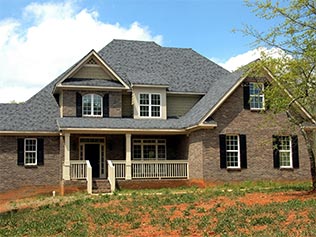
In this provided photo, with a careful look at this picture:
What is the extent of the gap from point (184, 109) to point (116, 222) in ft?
52.1

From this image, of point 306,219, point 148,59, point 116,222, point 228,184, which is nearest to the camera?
point 306,219

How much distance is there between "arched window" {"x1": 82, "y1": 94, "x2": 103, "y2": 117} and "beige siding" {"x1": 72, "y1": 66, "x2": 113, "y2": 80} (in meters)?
1.14

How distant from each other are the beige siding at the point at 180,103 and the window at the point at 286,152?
5810 millimetres

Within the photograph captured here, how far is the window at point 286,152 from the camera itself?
25.9m

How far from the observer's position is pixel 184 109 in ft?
95.6

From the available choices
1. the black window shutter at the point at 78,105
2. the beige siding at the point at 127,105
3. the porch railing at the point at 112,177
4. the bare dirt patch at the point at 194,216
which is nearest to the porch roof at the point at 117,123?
the black window shutter at the point at 78,105

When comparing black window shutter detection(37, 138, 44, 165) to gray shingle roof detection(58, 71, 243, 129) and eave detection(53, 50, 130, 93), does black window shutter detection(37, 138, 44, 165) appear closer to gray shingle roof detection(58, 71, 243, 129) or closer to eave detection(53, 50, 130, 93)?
gray shingle roof detection(58, 71, 243, 129)

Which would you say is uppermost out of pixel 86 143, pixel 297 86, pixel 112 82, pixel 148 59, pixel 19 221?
pixel 148 59

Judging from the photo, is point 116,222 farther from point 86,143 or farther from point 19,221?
point 86,143

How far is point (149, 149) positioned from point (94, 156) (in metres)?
3.36

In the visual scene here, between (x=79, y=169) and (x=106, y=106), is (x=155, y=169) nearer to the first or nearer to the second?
(x=79, y=169)

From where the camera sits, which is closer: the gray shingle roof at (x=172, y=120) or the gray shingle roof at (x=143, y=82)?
the gray shingle roof at (x=172, y=120)

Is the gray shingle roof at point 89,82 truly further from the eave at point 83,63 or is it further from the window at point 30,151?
the window at point 30,151

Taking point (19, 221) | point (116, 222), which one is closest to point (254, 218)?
point (116, 222)
